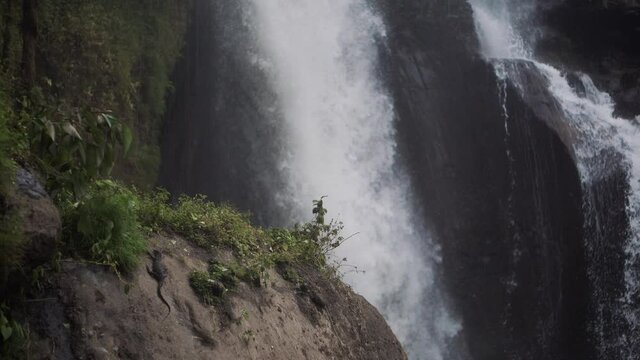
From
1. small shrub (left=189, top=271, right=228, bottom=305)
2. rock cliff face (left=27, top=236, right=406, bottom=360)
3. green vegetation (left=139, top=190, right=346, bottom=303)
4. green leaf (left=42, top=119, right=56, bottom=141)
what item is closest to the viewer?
rock cliff face (left=27, top=236, right=406, bottom=360)

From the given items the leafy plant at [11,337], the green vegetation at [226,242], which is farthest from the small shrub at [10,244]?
the green vegetation at [226,242]

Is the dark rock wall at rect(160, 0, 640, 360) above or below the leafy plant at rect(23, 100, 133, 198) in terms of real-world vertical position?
above

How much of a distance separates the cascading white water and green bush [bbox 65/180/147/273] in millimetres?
6946

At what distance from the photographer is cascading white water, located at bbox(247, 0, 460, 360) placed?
1123 cm

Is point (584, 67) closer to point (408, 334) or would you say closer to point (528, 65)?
point (528, 65)

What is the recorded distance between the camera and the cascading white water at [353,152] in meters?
11.2

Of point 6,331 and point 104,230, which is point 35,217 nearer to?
point 104,230

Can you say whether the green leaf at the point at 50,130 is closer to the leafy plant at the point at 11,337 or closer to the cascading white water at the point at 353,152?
the leafy plant at the point at 11,337

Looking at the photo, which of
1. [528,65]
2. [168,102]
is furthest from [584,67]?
[168,102]

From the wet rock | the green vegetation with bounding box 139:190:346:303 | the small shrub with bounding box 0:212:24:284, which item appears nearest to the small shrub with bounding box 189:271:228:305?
the green vegetation with bounding box 139:190:346:303

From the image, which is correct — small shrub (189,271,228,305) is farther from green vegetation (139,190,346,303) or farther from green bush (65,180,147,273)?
green bush (65,180,147,273)

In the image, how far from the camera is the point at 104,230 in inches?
154

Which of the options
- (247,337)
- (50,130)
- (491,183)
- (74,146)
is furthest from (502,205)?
(50,130)

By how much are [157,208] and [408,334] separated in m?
7.43
